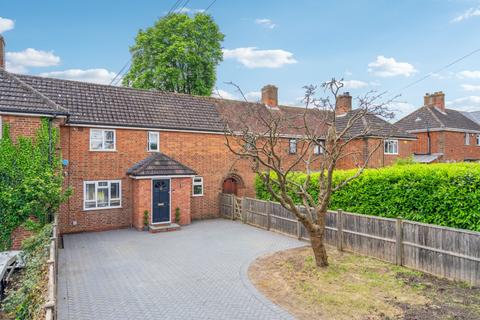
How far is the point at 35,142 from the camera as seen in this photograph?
13023 mm

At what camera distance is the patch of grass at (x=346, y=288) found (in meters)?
7.08

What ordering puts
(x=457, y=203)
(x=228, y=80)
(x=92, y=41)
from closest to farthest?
1. (x=457, y=203)
2. (x=228, y=80)
3. (x=92, y=41)

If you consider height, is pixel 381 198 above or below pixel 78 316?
above

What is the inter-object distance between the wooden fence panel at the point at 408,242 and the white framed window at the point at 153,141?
8.36m

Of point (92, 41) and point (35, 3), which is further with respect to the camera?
point (92, 41)

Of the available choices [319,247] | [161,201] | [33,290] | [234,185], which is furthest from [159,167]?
[33,290]

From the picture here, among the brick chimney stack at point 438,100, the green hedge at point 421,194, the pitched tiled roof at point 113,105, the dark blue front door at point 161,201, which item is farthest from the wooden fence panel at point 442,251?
the brick chimney stack at point 438,100

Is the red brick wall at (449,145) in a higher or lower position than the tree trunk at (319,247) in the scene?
higher

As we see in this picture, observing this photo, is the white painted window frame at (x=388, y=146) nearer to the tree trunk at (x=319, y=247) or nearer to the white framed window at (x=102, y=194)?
the tree trunk at (x=319, y=247)

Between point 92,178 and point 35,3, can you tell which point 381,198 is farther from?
point 35,3

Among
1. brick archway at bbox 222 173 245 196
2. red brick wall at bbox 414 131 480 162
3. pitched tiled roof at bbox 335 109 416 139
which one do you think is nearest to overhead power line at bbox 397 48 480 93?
pitched tiled roof at bbox 335 109 416 139

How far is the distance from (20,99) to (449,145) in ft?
116

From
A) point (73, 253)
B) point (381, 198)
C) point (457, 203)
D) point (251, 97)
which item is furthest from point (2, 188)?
point (457, 203)

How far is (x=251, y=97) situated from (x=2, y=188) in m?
10.5
